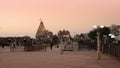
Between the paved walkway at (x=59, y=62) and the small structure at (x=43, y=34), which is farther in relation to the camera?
the small structure at (x=43, y=34)

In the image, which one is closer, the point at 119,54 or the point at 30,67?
the point at 30,67

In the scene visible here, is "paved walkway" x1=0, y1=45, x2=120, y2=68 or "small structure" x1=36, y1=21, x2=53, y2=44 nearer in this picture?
"paved walkway" x1=0, y1=45, x2=120, y2=68

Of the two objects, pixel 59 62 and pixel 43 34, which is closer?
pixel 59 62

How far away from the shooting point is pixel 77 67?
23.4m

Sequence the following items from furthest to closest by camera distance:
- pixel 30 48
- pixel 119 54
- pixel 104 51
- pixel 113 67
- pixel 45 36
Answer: pixel 45 36, pixel 30 48, pixel 104 51, pixel 119 54, pixel 113 67

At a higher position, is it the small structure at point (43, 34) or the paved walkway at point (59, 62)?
the small structure at point (43, 34)

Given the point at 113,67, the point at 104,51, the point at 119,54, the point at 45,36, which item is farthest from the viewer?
the point at 45,36

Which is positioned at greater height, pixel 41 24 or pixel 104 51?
pixel 41 24

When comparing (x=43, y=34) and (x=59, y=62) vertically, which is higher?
(x=43, y=34)

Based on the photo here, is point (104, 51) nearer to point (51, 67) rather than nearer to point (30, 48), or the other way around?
point (30, 48)

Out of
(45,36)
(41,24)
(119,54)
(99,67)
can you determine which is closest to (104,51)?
(119,54)

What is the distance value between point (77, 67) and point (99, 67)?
1626 millimetres

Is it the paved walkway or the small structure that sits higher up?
the small structure

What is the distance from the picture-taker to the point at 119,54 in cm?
3350
